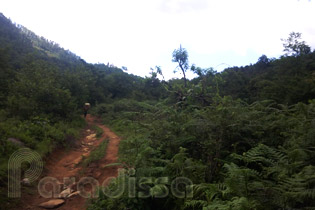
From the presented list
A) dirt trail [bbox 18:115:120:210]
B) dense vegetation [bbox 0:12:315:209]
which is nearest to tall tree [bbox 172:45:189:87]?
dense vegetation [bbox 0:12:315:209]

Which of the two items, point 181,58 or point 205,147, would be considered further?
point 181,58

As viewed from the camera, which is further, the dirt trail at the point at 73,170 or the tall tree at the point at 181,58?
the tall tree at the point at 181,58

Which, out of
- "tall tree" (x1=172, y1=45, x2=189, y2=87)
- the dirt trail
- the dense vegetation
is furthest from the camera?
"tall tree" (x1=172, y1=45, x2=189, y2=87)

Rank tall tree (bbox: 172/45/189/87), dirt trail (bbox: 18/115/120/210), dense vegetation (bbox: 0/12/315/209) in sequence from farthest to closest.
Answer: tall tree (bbox: 172/45/189/87), dirt trail (bbox: 18/115/120/210), dense vegetation (bbox: 0/12/315/209)

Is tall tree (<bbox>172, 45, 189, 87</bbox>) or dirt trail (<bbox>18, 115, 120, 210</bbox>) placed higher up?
tall tree (<bbox>172, 45, 189, 87</bbox>)

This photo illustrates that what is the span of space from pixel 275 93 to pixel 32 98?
14.6 m

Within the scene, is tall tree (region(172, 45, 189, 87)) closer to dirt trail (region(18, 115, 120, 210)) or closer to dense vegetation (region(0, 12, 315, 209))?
dense vegetation (region(0, 12, 315, 209))

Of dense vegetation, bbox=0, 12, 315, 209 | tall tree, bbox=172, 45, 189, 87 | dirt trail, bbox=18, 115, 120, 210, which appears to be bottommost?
dirt trail, bbox=18, 115, 120, 210

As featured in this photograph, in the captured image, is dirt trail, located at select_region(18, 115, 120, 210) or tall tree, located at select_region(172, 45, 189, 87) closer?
dirt trail, located at select_region(18, 115, 120, 210)

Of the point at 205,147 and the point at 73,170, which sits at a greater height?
the point at 205,147

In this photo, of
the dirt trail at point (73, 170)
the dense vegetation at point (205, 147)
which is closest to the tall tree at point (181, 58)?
the dense vegetation at point (205, 147)

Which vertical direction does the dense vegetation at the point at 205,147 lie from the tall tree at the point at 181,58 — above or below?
below

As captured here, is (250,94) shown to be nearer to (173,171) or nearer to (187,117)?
(187,117)

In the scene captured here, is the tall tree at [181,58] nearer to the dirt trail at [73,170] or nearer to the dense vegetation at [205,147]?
the dense vegetation at [205,147]
